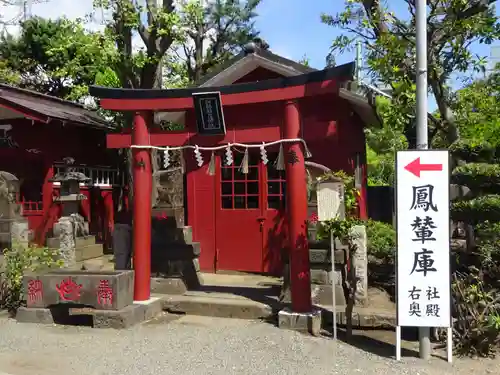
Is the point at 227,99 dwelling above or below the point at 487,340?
above

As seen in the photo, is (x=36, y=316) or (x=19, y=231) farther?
(x=19, y=231)

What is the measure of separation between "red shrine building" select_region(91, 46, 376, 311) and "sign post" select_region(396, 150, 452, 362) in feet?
5.51

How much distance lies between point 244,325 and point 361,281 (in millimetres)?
2068

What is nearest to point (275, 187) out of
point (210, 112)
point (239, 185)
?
point (239, 185)

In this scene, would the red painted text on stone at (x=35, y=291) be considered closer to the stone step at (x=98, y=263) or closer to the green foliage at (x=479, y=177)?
the stone step at (x=98, y=263)

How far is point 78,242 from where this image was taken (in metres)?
13.9

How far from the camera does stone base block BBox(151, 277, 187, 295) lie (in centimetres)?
946

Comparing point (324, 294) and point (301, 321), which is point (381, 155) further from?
point (301, 321)

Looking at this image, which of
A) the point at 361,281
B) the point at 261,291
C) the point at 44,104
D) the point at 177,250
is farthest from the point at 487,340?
the point at 44,104

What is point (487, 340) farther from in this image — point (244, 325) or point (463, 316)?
point (244, 325)

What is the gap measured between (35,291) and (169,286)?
231cm

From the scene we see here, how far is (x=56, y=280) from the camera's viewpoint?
8.23 metres

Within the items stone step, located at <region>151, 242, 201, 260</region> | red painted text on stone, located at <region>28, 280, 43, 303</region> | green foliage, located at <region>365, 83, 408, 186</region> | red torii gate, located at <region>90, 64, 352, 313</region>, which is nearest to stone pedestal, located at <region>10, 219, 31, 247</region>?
red painted text on stone, located at <region>28, 280, 43, 303</region>

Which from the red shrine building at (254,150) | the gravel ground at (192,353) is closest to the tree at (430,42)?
the red shrine building at (254,150)
